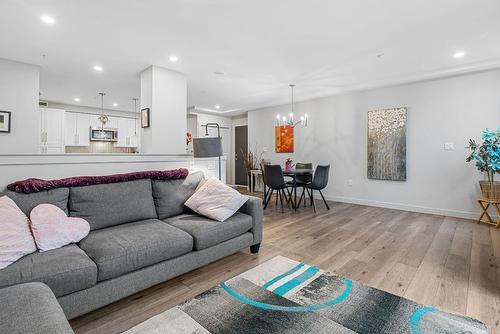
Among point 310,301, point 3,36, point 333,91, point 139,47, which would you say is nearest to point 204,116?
point 333,91

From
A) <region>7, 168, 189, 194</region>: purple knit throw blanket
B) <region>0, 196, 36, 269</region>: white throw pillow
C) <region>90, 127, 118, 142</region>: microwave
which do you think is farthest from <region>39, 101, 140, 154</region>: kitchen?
<region>0, 196, 36, 269</region>: white throw pillow

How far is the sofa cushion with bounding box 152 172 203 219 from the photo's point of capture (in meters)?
2.61

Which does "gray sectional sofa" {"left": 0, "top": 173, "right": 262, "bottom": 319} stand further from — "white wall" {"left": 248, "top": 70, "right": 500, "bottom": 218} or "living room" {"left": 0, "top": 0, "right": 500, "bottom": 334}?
"white wall" {"left": 248, "top": 70, "right": 500, "bottom": 218}

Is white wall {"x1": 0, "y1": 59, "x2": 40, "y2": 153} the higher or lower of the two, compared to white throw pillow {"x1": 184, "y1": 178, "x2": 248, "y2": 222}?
higher

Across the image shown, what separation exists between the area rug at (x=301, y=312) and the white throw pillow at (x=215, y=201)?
0.64 meters

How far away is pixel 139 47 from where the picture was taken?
10.5 feet

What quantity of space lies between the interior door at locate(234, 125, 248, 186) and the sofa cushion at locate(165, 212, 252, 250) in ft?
17.9

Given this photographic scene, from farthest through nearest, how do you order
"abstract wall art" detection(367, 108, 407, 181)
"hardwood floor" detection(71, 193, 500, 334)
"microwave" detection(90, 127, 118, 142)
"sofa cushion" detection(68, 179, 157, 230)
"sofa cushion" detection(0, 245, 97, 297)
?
1. "microwave" detection(90, 127, 118, 142)
2. "abstract wall art" detection(367, 108, 407, 181)
3. "sofa cushion" detection(68, 179, 157, 230)
4. "hardwood floor" detection(71, 193, 500, 334)
5. "sofa cushion" detection(0, 245, 97, 297)

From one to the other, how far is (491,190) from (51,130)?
862cm

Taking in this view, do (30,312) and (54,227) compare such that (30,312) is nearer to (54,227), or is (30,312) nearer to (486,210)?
(54,227)

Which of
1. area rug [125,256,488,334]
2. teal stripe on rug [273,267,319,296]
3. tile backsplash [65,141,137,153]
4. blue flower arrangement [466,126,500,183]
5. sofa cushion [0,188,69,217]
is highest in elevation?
tile backsplash [65,141,137,153]

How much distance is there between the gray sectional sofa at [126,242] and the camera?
→ 1503 millimetres

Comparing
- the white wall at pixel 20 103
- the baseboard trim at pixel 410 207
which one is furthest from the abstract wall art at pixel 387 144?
the white wall at pixel 20 103

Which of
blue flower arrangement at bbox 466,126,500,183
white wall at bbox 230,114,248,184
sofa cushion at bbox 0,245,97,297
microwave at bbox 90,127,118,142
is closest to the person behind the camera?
sofa cushion at bbox 0,245,97,297
